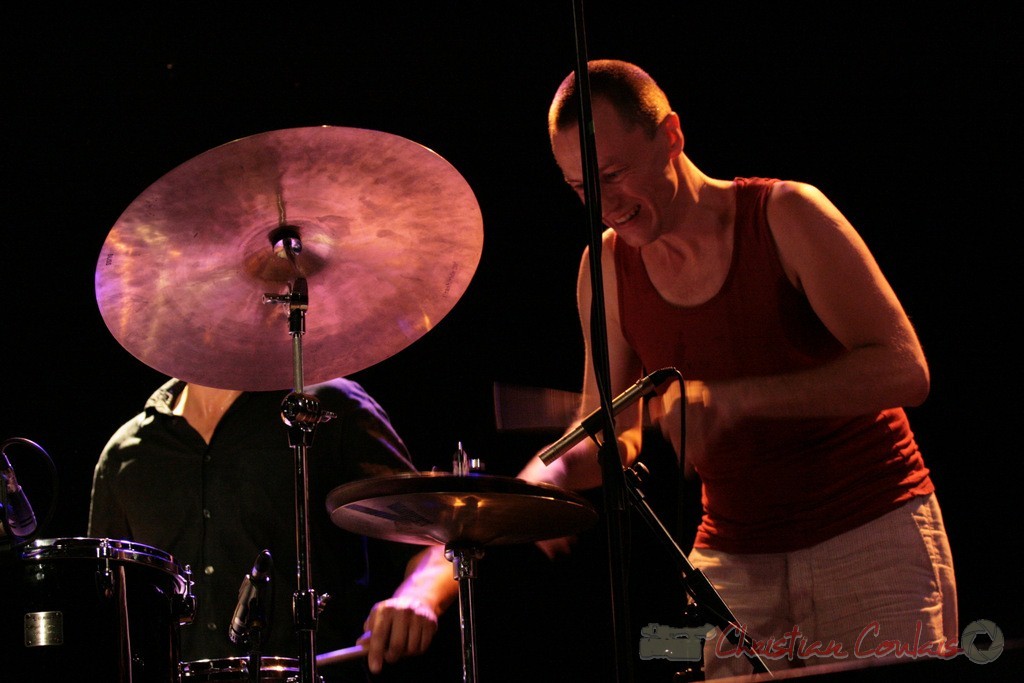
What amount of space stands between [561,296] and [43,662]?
2.13 meters

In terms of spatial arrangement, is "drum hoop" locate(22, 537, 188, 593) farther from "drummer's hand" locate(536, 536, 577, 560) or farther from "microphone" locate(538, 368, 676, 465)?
"drummer's hand" locate(536, 536, 577, 560)

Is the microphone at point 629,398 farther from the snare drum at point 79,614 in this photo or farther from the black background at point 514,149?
the black background at point 514,149

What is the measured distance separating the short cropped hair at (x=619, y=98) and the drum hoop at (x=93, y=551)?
1.28 meters

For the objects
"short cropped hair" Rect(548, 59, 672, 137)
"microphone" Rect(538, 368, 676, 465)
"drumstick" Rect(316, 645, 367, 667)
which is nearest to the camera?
"microphone" Rect(538, 368, 676, 465)

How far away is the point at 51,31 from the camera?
3.52 meters

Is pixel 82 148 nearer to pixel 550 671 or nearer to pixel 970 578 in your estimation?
pixel 550 671

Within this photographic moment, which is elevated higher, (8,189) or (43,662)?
(8,189)

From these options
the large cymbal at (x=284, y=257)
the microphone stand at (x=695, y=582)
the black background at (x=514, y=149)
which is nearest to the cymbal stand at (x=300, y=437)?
the large cymbal at (x=284, y=257)

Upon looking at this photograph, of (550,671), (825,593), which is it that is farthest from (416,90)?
(825,593)

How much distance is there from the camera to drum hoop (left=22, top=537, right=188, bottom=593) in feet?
5.63

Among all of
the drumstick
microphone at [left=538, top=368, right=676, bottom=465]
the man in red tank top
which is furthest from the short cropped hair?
the drumstick

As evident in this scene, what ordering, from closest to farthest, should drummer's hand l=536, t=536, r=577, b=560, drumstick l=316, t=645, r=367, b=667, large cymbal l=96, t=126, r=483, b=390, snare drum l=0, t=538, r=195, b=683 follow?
snare drum l=0, t=538, r=195, b=683 < large cymbal l=96, t=126, r=483, b=390 < drumstick l=316, t=645, r=367, b=667 < drummer's hand l=536, t=536, r=577, b=560

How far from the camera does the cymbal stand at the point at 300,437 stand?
177 centimetres

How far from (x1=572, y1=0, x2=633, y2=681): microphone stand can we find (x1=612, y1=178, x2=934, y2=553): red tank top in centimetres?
76
